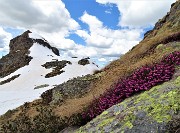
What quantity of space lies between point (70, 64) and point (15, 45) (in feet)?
151

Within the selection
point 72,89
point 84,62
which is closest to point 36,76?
point 84,62

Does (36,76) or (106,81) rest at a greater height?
(36,76)

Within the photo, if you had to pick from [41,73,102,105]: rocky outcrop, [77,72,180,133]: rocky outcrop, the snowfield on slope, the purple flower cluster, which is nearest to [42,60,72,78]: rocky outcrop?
the snowfield on slope

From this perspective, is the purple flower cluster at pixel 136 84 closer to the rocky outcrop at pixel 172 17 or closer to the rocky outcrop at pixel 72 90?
the rocky outcrop at pixel 72 90

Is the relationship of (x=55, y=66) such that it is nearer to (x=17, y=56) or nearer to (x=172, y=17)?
(x=17, y=56)

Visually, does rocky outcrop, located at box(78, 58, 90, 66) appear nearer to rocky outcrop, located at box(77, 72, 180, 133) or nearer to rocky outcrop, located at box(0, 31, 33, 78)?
rocky outcrop, located at box(0, 31, 33, 78)

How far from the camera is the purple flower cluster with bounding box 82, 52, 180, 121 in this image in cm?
1455

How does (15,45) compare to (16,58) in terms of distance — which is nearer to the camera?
(16,58)

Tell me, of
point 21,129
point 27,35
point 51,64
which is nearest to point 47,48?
point 27,35

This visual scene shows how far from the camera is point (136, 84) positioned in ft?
49.0

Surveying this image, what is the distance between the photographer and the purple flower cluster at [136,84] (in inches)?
573

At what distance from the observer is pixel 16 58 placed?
93.1 meters

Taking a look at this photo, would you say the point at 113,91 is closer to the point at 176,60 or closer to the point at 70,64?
the point at 176,60

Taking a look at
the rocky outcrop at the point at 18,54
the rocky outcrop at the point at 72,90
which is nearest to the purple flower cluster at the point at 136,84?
the rocky outcrop at the point at 72,90
